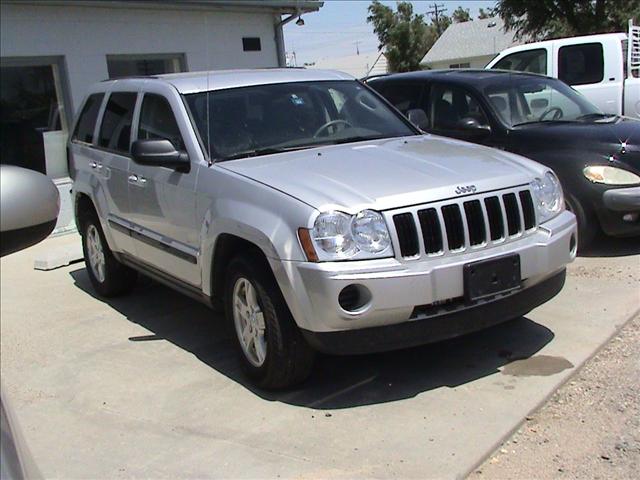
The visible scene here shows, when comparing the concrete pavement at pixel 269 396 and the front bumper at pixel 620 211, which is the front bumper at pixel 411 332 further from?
the front bumper at pixel 620 211

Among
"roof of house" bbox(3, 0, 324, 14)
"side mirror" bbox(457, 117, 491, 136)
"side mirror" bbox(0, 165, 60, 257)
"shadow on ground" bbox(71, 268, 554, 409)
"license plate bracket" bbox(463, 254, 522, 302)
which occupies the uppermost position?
"roof of house" bbox(3, 0, 324, 14)

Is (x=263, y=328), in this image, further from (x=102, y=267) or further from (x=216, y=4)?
(x=216, y=4)

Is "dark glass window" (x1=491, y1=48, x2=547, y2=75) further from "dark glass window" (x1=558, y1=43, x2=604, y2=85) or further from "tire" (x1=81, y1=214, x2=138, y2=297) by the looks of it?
"tire" (x1=81, y1=214, x2=138, y2=297)

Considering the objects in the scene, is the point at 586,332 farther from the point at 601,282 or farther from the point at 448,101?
the point at 448,101

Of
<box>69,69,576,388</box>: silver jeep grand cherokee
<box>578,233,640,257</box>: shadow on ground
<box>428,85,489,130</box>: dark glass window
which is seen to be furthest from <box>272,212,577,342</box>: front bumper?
<box>428,85,489,130</box>: dark glass window

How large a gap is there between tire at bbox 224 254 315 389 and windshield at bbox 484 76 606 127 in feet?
12.8

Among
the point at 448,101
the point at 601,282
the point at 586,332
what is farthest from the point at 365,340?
the point at 448,101

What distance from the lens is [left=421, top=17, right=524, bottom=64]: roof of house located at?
50.2m

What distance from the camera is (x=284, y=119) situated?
4895 millimetres

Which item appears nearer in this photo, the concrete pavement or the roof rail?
the concrete pavement

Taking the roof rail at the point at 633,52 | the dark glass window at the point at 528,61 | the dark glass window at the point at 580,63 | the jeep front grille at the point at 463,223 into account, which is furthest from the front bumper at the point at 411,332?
the roof rail at the point at 633,52

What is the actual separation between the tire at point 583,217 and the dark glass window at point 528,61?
470cm

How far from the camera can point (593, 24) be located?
85.2 feet

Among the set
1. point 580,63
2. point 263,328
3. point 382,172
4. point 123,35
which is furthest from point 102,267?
point 580,63
